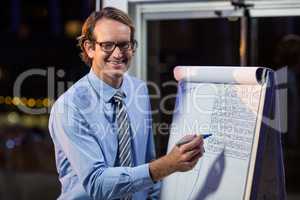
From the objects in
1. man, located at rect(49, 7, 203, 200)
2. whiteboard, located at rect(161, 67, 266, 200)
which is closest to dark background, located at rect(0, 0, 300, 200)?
whiteboard, located at rect(161, 67, 266, 200)

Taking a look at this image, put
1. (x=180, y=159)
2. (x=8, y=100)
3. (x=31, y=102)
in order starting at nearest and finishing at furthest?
1. (x=180, y=159)
2. (x=31, y=102)
3. (x=8, y=100)

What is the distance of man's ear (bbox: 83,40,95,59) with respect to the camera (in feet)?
8.01

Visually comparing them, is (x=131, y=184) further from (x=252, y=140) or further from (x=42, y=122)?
(x=42, y=122)

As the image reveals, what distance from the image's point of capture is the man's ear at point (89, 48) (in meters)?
2.44

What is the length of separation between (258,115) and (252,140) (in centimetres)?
10

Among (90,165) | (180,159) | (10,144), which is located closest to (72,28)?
(10,144)

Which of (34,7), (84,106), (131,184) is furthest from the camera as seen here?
(34,7)

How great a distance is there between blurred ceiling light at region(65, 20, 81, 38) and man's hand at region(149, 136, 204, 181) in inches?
240

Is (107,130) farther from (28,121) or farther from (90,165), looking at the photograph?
(28,121)

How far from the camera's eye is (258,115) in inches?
87.3

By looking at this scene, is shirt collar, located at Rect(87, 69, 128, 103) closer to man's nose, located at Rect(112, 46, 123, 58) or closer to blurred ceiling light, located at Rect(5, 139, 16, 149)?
man's nose, located at Rect(112, 46, 123, 58)

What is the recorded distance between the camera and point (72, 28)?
8422 millimetres

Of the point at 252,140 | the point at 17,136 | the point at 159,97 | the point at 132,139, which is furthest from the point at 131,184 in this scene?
the point at 17,136

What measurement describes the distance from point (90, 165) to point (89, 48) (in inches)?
20.2
